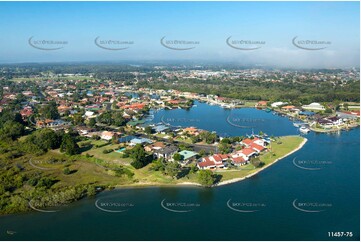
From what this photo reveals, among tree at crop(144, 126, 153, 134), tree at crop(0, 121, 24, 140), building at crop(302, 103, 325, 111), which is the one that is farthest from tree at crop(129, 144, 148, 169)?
building at crop(302, 103, 325, 111)

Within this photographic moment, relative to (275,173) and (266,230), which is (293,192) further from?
(266,230)

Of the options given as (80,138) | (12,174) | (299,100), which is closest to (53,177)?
(12,174)

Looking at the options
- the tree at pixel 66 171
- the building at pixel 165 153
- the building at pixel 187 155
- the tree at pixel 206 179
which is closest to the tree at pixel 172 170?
the tree at pixel 206 179

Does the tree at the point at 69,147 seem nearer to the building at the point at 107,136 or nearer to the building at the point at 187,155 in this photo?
the building at the point at 107,136

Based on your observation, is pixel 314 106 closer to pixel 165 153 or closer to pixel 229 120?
pixel 229 120

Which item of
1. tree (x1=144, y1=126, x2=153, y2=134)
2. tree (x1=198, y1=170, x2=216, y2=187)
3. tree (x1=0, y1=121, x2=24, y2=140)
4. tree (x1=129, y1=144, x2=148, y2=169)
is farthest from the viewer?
tree (x1=144, y1=126, x2=153, y2=134)

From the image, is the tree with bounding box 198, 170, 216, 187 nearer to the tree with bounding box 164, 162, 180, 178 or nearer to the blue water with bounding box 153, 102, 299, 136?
the tree with bounding box 164, 162, 180, 178

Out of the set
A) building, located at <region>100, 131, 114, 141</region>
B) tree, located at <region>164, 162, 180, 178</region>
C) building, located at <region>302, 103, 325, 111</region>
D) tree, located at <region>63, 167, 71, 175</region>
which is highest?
building, located at <region>302, 103, 325, 111</region>

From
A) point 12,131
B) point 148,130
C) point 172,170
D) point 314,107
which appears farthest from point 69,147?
point 314,107
